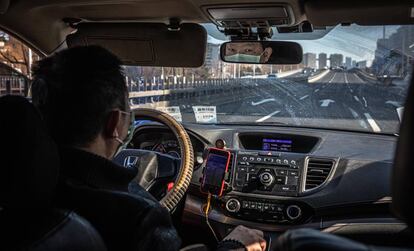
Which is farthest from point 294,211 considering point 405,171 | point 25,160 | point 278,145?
point 405,171

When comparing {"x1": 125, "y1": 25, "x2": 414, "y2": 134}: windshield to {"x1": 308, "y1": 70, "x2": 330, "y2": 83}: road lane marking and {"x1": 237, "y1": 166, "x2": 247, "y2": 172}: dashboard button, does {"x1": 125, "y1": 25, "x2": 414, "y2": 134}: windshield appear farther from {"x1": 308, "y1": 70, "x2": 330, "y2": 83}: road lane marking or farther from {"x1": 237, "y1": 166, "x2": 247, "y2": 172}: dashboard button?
{"x1": 237, "y1": 166, "x2": 247, "y2": 172}: dashboard button

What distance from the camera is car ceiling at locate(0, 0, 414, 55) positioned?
3.22 meters

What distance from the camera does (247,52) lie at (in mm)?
3885

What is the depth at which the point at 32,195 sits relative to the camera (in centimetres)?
181

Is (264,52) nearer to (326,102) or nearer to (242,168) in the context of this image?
(242,168)

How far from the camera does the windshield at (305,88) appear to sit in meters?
4.86

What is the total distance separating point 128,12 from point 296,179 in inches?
69.8

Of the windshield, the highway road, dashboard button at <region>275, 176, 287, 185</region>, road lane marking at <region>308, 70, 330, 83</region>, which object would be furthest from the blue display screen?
road lane marking at <region>308, 70, 330, 83</region>

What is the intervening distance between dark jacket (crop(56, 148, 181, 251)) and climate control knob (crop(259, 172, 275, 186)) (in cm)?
232

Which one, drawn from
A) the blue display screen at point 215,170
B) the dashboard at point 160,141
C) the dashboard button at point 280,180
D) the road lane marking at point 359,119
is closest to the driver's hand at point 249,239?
the blue display screen at point 215,170

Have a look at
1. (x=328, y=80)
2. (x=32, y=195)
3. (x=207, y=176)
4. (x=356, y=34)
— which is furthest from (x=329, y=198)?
(x=32, y=195)

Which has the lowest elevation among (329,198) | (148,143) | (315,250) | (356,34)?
(329,198)

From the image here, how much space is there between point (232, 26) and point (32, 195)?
2.30 meters

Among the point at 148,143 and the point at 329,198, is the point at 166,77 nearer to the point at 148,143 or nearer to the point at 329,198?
the point at 148,143
